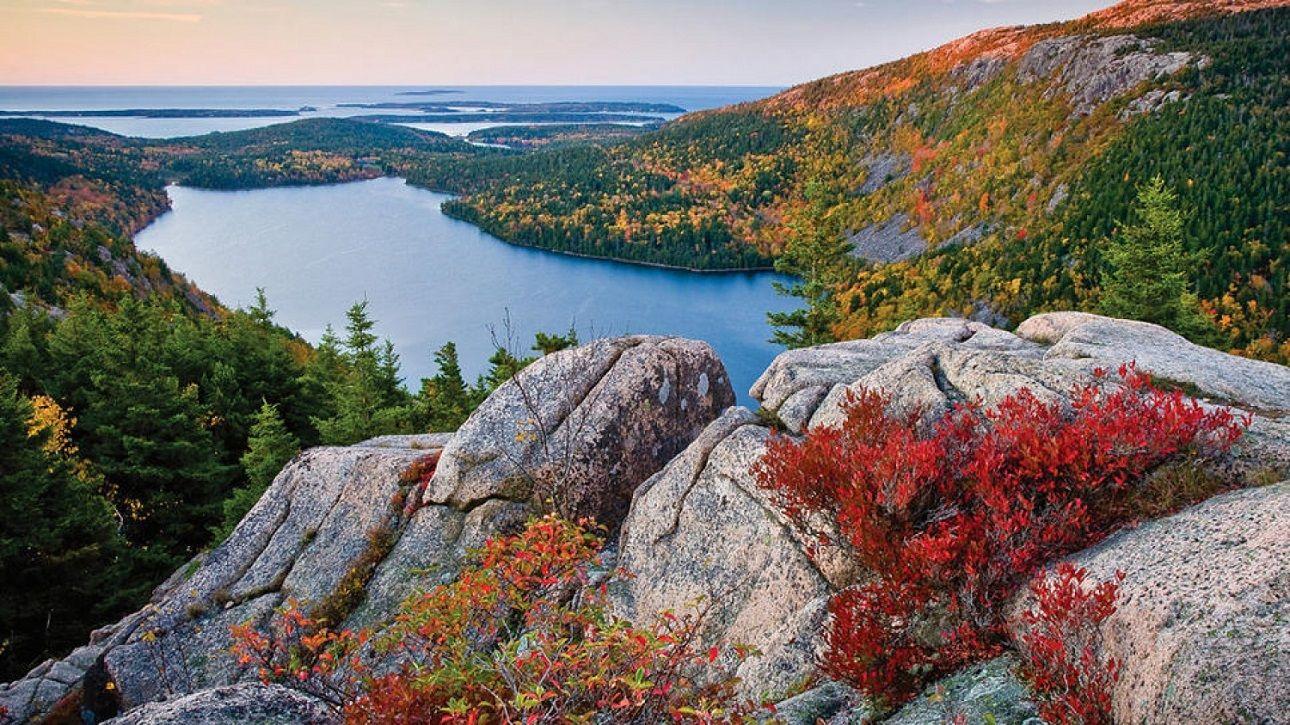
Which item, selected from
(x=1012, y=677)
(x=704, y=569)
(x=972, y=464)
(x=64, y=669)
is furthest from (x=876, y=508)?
(x=64, y=669)

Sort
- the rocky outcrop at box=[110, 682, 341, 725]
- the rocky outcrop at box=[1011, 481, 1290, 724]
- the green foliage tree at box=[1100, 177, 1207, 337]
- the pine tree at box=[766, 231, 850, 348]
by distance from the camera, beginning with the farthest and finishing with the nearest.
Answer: the pine tree at box=[766, 231, 850, 348] < the green foliage tree at box=[1100, 177, 1207, 337] < the rocky outcrop at box=[110, 682, 341, 725] < the rocky outcrop at box=[1011, 481, 1290, 724]

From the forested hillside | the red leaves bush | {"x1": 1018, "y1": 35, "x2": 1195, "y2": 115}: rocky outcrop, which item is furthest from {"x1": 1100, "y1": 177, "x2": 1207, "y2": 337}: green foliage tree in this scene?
{"x1": 1018, "y1": 35, "x2": 1195, "y2": 115}: rocky outcrop

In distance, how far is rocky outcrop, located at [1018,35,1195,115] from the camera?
140 m

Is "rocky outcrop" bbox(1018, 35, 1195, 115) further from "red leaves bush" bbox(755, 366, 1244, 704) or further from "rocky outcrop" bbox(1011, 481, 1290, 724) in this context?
"rocky outcrop" bbox(1011, 481, 1290, 724)

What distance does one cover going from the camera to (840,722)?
22.6 feet

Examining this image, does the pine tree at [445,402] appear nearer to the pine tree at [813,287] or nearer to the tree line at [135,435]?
the tree line at [135,435]

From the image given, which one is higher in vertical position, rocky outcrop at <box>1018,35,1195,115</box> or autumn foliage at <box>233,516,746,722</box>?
rocky outcrop at <box>1018,35,1195,115</box>

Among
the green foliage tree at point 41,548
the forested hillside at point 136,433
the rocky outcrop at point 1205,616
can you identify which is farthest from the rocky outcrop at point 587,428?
the green foliage tree at point 41,548

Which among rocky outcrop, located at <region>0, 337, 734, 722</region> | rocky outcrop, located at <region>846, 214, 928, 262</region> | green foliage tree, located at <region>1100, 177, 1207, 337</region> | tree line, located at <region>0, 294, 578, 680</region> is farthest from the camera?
rocky outcrop, located at <region>846, 214, 928, 262</region>

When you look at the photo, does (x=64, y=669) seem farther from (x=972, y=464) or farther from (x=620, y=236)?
(x=620, y=236)

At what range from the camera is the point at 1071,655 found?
19.7 feet

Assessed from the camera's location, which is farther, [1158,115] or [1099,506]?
[1158,115]

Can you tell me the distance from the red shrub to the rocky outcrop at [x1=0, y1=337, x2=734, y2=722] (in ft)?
33.5

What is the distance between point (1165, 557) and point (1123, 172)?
147 meters
